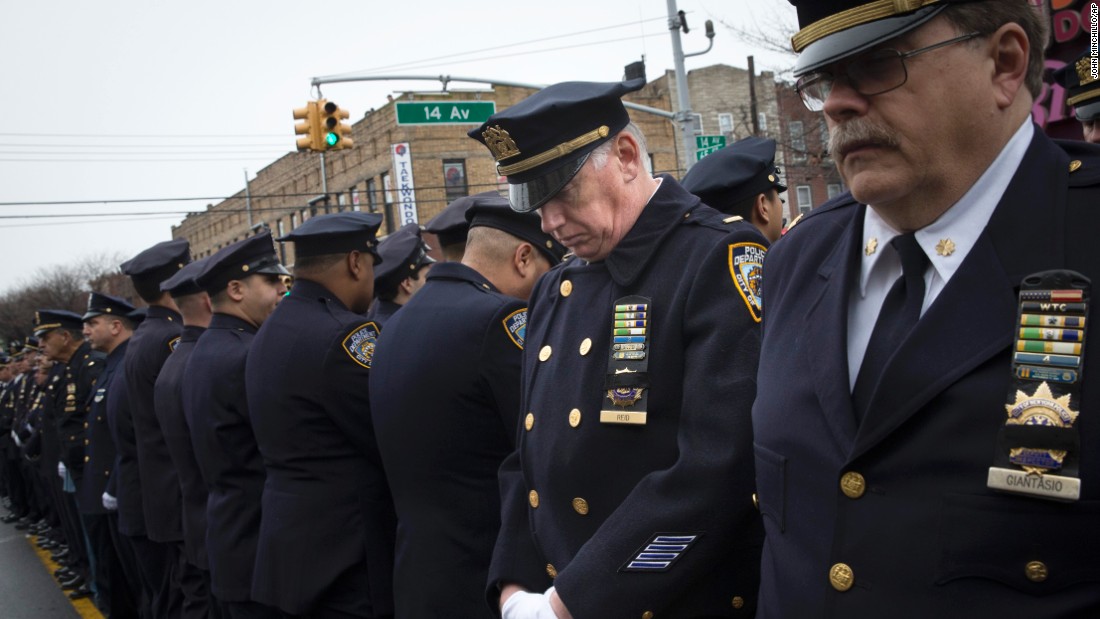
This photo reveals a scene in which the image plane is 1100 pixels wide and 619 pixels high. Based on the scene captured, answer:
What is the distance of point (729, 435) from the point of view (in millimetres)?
2355

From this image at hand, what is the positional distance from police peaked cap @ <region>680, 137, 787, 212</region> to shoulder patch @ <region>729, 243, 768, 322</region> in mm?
1450

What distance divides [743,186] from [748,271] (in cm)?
161

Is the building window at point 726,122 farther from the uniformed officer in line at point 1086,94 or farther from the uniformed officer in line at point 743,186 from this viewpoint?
the uniformed officer in line at point 1086,94

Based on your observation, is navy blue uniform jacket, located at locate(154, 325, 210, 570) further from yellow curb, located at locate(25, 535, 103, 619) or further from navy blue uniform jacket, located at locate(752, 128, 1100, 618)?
navy blue uniform jacket, located at locate(752, 128, 1100, 618)

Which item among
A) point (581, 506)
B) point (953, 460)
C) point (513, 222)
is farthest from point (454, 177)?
point (953, 460)

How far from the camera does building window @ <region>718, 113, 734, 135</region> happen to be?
135 ft

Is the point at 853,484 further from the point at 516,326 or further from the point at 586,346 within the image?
the point at 516,326

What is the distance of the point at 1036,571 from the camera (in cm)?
153

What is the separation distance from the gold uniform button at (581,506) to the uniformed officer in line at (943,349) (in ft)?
Result: 2.44

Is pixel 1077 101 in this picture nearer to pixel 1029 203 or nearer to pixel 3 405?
pixel 1029 203

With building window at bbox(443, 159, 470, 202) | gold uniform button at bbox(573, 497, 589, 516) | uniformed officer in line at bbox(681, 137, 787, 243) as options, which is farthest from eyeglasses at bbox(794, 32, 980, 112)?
building window at bbox(443, 159, 470, 202)

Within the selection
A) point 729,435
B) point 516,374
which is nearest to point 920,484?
point 729,435

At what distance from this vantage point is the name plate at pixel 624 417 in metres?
2.50

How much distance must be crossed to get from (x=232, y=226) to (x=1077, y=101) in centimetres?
5781
